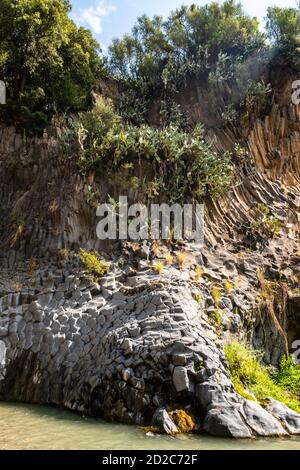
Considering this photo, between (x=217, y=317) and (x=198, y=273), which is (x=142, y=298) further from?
(x=198, y=273)

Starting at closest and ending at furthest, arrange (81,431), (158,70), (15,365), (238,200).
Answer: (81,431), (15,365), (238,200), (158,70)

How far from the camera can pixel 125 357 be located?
774cm

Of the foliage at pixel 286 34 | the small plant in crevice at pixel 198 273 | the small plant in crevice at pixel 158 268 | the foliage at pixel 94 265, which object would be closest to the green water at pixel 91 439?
the small plant in crevice at pixel 158 268

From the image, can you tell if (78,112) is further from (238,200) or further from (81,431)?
(81,431)

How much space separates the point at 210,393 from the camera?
6.84m

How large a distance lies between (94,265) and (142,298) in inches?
76.3

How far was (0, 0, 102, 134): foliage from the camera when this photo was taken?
14016 millimetres

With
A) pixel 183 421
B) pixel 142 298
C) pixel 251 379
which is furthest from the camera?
pixel 142 298

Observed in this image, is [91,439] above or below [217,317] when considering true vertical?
below

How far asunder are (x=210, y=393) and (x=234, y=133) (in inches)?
388

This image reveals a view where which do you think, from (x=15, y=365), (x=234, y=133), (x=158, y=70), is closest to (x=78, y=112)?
(x=158, y=70)

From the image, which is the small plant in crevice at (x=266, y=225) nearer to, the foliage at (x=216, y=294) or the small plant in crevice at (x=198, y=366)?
the foliage at (x=216, y=294)

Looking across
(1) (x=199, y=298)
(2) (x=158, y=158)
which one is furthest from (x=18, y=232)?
(1) (x=199, y=298)

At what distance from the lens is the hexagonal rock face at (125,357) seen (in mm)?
6812
